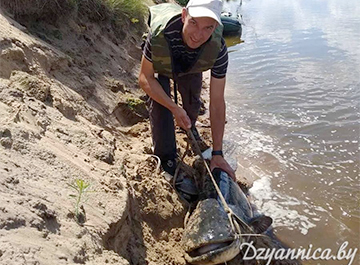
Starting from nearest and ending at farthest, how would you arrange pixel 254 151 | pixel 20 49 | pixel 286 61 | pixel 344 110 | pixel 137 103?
pixel 20 49 < pixel 137 103 < pixel 254 151 < pixel 344 110 < pixel 286 61

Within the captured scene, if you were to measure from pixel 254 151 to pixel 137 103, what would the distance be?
6.07 ft

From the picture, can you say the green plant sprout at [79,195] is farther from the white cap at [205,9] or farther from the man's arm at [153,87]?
the white cap at [205,9]

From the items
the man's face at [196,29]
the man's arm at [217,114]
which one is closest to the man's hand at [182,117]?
the man's arm at [217,114]

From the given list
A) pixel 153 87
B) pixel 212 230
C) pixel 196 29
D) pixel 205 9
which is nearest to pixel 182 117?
pixel 153 87

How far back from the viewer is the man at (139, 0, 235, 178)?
3.33 metres

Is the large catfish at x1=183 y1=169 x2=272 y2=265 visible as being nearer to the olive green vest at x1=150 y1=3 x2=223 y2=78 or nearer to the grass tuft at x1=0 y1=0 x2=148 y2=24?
the olive green vest at x1=150 y1=3 x2=223 y2=78

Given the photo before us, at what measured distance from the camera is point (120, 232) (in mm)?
2691

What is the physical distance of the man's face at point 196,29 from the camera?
128 inches

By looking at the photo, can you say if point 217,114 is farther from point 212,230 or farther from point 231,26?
point 231,26

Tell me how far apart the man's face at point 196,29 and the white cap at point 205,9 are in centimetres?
5

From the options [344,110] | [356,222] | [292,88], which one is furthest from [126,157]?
[292,88]

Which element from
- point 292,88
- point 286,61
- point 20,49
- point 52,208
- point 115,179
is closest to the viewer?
point 52,208

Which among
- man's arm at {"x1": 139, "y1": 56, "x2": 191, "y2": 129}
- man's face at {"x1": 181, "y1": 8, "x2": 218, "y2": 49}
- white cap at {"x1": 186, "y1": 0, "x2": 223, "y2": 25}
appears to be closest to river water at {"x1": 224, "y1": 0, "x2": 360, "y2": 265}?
man's arm at {"x1": 139, "y1": 56, "x2": 191, "y2": 129}

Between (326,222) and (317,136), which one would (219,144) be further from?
(317,136)
